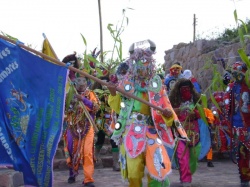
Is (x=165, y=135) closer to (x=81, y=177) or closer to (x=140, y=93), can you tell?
(x=140, y=93)

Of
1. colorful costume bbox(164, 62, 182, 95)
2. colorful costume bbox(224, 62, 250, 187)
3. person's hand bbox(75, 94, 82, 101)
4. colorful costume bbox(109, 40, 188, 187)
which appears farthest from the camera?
colorful costume bbox(164, 62, 182, 95)

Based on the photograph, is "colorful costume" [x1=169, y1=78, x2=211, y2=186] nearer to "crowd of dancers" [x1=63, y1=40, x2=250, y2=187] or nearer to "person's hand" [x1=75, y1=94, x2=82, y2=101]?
"crowd of dancers" [x1=63, y1=40, x2=250, y2=187]

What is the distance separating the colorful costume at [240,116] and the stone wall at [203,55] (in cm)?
507

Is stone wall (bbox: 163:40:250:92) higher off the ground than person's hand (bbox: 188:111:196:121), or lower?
higher

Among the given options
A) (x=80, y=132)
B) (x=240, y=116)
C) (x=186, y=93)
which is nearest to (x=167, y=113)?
(x=240, y=116)

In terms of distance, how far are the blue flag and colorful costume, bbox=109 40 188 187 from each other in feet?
2.95

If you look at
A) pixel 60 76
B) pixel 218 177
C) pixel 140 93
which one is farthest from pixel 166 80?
pixel 60 76

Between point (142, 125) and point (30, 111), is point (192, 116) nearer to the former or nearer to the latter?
point (142, 125)

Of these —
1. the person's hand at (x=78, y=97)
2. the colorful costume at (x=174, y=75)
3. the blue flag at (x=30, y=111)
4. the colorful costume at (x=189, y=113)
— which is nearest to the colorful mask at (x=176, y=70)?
the colorful costume at (x=174, y=75)

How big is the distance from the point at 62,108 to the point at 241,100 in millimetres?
3083

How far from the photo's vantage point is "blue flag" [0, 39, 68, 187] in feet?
18.4

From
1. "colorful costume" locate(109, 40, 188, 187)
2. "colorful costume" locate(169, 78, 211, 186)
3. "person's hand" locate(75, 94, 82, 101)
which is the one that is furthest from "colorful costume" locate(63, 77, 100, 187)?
"colorful costume" locate(109, 40, 188, 187)

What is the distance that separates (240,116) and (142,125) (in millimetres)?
2109

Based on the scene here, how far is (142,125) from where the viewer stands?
6.14 meters
